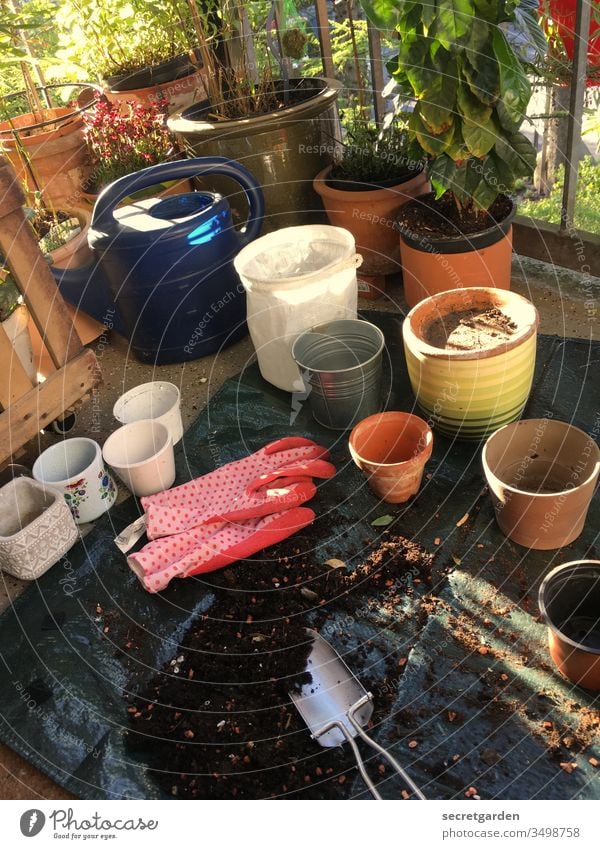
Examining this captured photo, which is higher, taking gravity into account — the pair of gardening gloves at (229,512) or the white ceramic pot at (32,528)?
the white ceramic pot at (32,528)

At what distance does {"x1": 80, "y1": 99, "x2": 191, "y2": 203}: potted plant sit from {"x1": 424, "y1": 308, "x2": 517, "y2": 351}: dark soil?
182 centimetres

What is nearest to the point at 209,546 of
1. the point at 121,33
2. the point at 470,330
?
the point at 470,330

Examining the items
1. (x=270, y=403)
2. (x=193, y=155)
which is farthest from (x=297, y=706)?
(x=193, y=155)

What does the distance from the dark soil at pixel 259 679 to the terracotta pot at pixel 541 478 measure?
30cm

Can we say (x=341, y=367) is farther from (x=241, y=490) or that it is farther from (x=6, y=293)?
(x=6, y=293)

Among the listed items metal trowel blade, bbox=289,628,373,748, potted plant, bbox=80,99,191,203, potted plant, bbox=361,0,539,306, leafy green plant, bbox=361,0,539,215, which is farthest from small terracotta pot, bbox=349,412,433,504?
potted plant, bbox=80,99,191,203

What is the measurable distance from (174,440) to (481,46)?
1704 mm

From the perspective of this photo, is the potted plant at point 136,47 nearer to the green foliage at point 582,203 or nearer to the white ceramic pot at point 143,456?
the green foliage at point 582,203

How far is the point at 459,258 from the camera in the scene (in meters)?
2.62

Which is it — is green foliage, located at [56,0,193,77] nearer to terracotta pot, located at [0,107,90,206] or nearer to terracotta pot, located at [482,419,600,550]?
terracotta pot, located at [0,107,90,206]

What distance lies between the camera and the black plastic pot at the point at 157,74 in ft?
13.4

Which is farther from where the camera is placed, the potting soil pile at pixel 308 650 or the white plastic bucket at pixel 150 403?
the white plastic bucket at pixel 150 403
